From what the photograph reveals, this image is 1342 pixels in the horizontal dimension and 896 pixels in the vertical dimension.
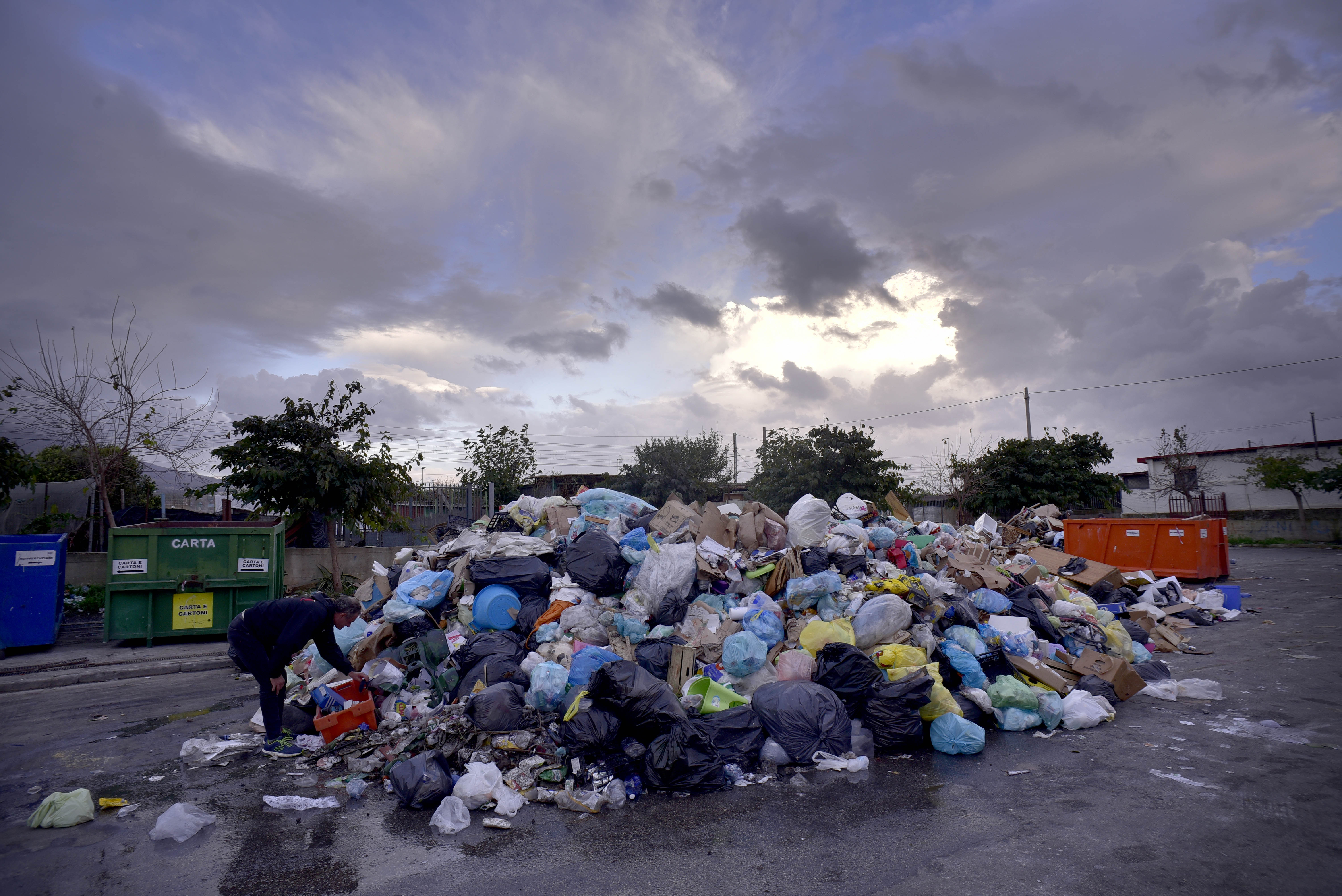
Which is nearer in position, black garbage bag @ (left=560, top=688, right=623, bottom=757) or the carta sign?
black garbage bag @ (left=560, top=688, right=623, bottom=757)

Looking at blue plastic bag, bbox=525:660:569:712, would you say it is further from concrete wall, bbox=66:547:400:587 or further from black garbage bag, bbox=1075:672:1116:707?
concrete wall, bbox=66:547:400:587

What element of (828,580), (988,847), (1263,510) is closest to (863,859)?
(988,847)

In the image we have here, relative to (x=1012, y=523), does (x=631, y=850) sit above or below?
below

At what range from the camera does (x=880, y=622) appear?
5.64 m

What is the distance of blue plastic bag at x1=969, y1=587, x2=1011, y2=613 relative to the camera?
6750 mm

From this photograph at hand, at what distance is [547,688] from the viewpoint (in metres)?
4.86

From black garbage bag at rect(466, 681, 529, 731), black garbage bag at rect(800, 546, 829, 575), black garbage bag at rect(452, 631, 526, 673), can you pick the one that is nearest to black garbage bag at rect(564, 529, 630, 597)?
black garbage bag at rect(452, 631, 526, 673)

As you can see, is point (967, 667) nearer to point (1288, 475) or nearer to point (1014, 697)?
point (1014, 697)

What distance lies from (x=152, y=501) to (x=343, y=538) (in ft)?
23.8

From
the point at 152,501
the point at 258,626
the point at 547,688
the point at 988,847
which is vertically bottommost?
the point at 988,847

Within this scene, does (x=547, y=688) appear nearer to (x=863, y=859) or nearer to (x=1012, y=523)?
(x=863, y=859)

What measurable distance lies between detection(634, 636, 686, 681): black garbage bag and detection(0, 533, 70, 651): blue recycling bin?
7.59m

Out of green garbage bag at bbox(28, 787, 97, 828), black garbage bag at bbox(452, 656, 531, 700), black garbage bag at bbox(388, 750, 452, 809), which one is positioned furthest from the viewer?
black garbage bag at bbox(452, 656, 531, 700)

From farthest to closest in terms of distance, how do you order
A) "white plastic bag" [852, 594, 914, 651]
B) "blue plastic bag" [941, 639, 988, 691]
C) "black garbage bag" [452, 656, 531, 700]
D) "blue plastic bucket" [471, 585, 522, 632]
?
"blue plastic bucket" [471, 585, 522, 632] → "white plastic bag" [852, 594, 914, 651] → "blue plastic bag" [941, 639, 988, 691] → "black garbage bag" [452, 656, 531, 700]
